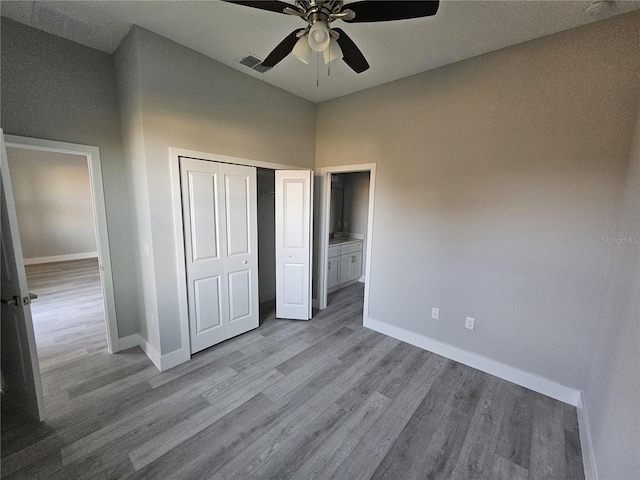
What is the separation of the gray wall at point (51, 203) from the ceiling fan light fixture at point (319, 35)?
766cm

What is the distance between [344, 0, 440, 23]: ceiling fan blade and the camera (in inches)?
47.3

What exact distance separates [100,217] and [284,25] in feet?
8.24

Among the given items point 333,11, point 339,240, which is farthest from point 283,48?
point 339,240

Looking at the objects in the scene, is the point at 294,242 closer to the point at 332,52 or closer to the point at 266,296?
the point at 266,296

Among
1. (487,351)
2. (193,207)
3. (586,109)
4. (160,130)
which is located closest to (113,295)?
(193,207)

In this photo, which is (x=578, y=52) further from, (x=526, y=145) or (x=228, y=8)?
(x=228, y=8)

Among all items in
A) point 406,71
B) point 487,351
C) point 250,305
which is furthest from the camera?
point 250,305

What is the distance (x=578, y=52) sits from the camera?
1.92 metres

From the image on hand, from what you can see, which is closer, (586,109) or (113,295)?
(586,109)

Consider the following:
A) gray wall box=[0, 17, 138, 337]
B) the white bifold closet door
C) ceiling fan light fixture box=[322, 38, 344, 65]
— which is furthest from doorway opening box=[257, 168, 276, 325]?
ceiling fan light fixture box=[322, 38, 344, 65]

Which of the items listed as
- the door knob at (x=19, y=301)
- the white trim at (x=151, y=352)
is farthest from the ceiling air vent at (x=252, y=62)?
the white trim at (x=151, y=352)

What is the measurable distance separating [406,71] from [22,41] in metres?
3.40

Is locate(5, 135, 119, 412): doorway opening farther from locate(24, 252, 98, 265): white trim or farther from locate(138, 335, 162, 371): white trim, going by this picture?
locate(138, 335, 162, 371): white trim

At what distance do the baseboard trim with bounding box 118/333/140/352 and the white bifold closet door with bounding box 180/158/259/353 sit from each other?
0.75 meters
